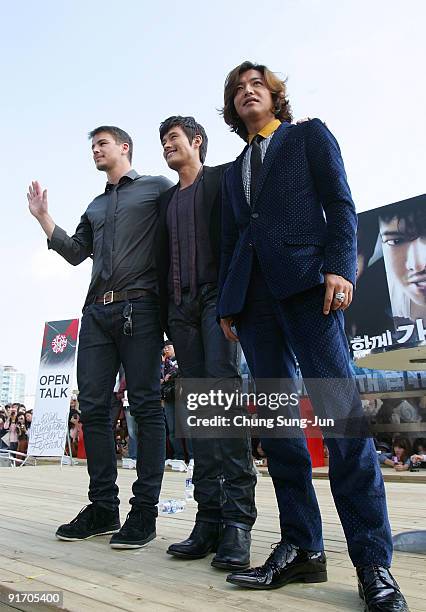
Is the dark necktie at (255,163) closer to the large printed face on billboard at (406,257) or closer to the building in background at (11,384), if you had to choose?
the large printed face on billboard at (406,257)

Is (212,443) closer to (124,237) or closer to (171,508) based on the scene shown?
(124,237)

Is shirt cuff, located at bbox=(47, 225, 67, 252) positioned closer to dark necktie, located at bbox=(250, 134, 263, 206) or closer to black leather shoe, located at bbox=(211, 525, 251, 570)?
dark necktie, located at bbox=(250, 134, 263, 206)

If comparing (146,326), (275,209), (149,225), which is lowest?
(146,326)

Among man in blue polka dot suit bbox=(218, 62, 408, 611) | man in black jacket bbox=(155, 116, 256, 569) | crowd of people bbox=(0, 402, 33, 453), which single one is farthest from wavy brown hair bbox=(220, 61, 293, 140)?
crowd of people bbox=(0, 402, 33, 453)

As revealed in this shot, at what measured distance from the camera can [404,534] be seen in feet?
6.49

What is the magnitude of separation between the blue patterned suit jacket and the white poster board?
646cm

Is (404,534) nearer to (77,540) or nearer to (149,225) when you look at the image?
(77,540)

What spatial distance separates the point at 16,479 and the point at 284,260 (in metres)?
4.70

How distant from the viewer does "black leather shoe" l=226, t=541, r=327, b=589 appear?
4.71 ft

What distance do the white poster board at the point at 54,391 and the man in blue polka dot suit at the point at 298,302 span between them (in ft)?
20.9

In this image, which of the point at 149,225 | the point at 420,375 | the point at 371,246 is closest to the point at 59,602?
the point at 149,225

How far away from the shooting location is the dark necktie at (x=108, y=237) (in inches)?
90.6

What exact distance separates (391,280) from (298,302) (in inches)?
274

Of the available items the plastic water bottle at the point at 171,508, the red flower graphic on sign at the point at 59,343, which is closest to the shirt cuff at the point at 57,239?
the plastic water bottle at the point at 171,508
